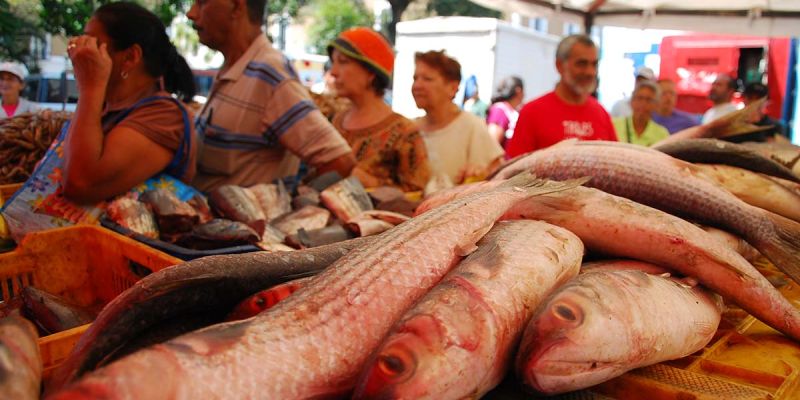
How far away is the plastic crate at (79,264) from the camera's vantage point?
8.27 feet

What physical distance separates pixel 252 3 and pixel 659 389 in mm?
3435

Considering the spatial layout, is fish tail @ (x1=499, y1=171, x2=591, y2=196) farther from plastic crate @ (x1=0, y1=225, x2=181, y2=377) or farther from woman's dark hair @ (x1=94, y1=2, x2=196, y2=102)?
woman's dark hair @ (x1=94, y1=2, x2=196, y2=102)

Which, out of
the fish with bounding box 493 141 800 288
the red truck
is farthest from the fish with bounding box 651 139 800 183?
the red truck

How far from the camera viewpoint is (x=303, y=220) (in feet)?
10.7

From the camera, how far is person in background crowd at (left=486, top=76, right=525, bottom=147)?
355 inches

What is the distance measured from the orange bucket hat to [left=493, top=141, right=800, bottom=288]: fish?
2.83m

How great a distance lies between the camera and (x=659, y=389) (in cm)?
160

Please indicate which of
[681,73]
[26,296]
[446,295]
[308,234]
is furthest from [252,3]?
[681,73]

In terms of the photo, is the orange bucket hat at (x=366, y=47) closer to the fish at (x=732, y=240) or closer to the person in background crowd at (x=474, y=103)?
the fish at (x=732, y=240)

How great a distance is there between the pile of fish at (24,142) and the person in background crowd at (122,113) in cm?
106

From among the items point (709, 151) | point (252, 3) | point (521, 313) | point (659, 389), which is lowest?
point (659, 389)

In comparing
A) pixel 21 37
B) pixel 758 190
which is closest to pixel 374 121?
pixel 758 190

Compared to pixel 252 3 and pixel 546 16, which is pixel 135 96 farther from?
Result: pixel 546 16

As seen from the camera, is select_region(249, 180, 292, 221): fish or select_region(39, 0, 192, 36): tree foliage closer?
select_region(249, 180, 292, 221): fish
